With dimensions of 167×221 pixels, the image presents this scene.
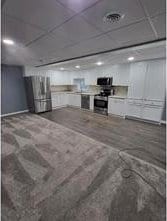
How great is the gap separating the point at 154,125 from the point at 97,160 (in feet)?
9.97

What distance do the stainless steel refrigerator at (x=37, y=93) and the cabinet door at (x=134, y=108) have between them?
397 cm

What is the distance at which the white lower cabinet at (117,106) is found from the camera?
16.0ft

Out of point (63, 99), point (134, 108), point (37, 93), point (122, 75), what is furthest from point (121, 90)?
point (37, 93)

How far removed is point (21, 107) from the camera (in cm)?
571

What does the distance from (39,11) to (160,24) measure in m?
1.65

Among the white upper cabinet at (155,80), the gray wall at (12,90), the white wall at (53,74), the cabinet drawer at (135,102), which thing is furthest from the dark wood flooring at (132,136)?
the white wall at (53,74)

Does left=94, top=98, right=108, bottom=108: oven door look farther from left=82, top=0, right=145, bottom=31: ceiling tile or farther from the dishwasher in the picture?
left=82, top=0, right=145, bottom=31: ceiling tile

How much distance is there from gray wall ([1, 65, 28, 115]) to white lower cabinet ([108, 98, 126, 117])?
4217 mm

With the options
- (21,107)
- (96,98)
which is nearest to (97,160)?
(96,98)

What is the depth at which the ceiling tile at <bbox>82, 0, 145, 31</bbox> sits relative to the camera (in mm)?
1200

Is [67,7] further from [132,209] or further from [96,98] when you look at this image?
[96,98]

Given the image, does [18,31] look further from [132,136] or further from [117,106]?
[117,106]

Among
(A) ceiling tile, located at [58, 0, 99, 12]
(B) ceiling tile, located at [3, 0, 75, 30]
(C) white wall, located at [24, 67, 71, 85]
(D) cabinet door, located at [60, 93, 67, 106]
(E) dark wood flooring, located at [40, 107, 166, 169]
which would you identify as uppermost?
(C) white wall, located at [24, 67, 71, 85]

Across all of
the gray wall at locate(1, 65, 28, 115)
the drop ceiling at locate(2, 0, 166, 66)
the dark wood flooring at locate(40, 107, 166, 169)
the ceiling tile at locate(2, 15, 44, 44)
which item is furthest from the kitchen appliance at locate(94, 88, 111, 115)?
the ceiling tile at locate(2, 15, 44, 44)
